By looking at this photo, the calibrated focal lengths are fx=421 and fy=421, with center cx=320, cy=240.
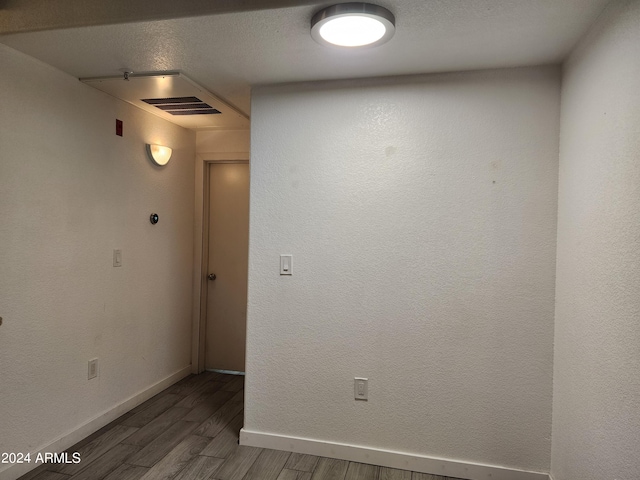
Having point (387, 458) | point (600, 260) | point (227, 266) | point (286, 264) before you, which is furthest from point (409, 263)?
point (227, 266)

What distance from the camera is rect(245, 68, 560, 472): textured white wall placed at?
7.38ft

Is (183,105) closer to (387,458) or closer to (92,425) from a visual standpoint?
(92,425)

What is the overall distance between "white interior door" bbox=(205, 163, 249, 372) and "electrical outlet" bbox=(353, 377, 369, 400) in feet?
5.67

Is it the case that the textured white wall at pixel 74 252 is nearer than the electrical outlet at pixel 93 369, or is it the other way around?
the textured white wall at pixel 74 252

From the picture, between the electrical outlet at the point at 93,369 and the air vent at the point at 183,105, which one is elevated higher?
the air vent at the point at 183,105

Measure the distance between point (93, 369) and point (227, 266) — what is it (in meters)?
1.51

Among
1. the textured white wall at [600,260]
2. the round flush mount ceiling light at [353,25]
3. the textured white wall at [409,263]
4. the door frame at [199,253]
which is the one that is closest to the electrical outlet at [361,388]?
the textured white wall at [409,263]

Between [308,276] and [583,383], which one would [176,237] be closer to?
[308,276]

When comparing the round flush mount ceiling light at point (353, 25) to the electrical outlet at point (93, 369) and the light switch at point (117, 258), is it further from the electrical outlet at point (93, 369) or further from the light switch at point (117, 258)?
the electrical outlet at point (93, 369)

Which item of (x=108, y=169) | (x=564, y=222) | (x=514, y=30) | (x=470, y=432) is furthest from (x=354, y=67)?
(x=470, y=432)

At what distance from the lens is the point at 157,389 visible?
135 inches

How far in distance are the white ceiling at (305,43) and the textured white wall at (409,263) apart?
18cm

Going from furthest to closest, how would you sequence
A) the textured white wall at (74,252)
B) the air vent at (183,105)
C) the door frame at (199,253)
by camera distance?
1. the door frame at (199,253)
2. the air vent at (183,105)
3. the textured white wall at (74,252)

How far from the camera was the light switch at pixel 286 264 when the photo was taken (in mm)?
2582
